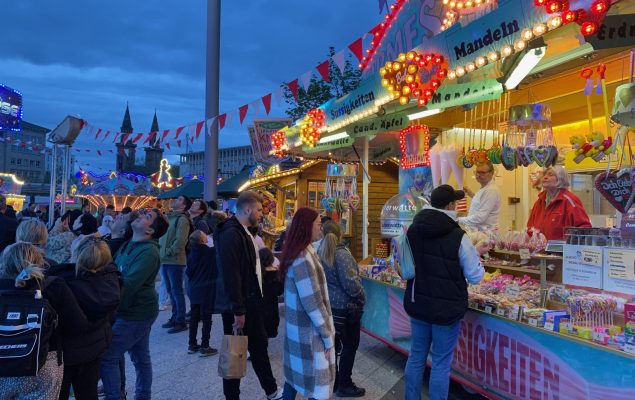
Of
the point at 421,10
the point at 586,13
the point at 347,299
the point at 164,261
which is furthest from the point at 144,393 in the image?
the point at 421,10

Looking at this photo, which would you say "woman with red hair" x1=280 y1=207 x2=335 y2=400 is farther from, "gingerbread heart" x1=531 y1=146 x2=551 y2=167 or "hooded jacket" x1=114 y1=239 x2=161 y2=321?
"gingerbread heart" x1=531 y1=146 x2=551 y2=167

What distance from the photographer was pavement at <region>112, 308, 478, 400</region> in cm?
457

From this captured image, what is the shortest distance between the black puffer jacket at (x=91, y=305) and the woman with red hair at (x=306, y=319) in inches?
44.7

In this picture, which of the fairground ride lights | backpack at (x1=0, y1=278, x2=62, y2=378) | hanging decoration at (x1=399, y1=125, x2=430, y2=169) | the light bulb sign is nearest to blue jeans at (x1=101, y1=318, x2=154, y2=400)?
backpack at (x1=0, y1=278, x2=62, y2=378)

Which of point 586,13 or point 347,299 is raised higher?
point 586,13

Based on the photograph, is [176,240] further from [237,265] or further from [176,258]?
[237,265]

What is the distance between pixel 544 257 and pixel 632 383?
51.4 inches

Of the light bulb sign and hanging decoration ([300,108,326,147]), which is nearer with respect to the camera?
hanging decoration ([300,108,326,147])

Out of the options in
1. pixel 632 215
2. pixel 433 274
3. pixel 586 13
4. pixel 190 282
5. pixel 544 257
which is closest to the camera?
pixel 586 13

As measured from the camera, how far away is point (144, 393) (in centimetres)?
399

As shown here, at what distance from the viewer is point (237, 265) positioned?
3625 millimetres

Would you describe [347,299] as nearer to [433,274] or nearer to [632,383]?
[433,274]

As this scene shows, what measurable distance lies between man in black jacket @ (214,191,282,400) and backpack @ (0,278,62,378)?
129 centimetres

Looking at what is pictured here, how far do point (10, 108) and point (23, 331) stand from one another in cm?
3584
